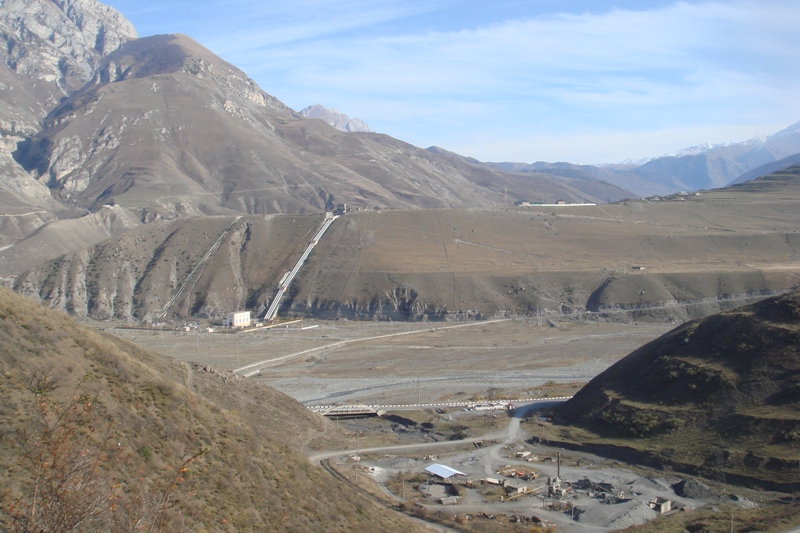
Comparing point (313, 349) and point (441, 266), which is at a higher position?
point (441, 266)

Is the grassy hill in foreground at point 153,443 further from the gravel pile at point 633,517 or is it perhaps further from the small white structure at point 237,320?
the small white structure at point 237,320

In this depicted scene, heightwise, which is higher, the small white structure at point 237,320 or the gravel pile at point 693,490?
the small white structure at point 237,320

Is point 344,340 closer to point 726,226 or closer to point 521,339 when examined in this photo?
point 521,339

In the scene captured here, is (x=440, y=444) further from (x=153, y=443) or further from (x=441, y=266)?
(x=441, y=266)

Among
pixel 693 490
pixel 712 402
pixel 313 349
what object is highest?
pixel 712 402

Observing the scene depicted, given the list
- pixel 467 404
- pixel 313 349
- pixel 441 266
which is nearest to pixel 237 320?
pixel 313 349

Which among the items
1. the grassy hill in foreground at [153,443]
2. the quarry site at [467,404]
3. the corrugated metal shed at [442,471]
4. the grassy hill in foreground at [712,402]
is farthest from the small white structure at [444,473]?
the grassy hill in foreground at [153,443]
